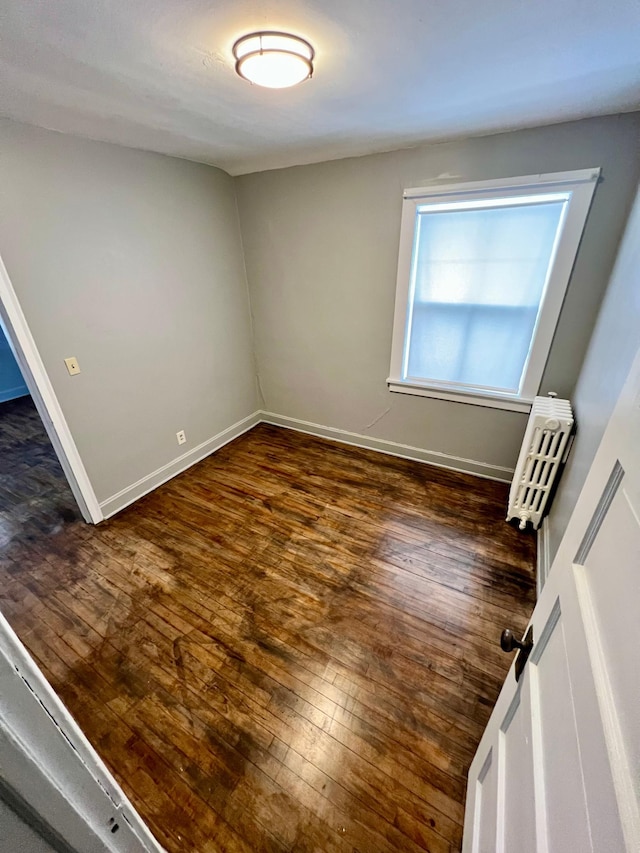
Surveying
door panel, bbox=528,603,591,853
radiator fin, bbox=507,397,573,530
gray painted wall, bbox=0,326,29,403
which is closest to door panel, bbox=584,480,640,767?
door panel, bbox=528,603,591,853

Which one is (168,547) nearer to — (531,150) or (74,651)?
(74,651)

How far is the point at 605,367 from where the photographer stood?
5.21ft

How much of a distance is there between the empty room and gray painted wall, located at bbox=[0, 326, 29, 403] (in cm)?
135

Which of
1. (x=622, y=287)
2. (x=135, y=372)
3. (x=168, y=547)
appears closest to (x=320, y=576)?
(x=168, y=547)

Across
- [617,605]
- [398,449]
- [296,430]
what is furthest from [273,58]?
[296,430]

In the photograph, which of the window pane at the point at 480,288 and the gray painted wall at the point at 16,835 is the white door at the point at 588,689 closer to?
the gray painted wall at the point at 16,835

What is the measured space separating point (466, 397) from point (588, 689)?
91.1 inches

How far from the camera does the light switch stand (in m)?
2.10

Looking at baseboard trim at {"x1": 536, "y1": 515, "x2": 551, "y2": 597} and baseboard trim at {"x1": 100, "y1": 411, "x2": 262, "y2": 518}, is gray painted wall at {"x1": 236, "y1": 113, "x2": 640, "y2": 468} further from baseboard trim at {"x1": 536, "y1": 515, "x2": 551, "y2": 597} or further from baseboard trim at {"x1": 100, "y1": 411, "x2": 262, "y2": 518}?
baseboard trim at {"x1": 536, "y1": 515, "x2": 551, "y2": 597}

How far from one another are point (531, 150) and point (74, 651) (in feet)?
11.5

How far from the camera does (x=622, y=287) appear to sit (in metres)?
1.61

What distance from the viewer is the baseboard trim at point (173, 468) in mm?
2529

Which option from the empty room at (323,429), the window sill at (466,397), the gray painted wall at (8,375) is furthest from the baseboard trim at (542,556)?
the gray painted wall at (8,375)

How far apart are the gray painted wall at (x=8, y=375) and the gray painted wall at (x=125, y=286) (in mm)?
3192
